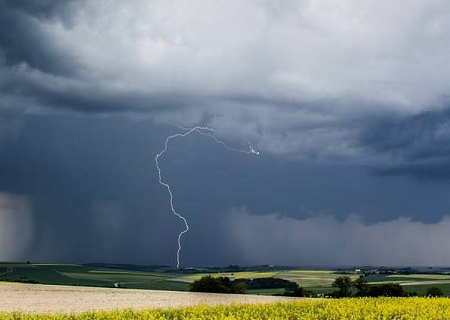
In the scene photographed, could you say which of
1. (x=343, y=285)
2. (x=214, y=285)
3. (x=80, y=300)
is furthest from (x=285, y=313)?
(x=214, y=285)

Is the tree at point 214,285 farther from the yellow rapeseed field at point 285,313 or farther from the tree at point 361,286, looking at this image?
the yellow rapeseed field at point 285,313

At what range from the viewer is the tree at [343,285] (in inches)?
1319

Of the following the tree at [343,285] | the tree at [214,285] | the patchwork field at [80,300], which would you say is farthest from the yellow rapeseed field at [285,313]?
the tree at [214,285]

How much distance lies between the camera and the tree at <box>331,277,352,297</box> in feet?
110

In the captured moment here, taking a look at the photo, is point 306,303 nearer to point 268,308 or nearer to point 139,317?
point 268,308

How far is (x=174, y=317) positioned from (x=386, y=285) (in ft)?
76.0

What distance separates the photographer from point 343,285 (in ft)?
113

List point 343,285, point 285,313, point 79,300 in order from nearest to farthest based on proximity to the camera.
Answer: point 285,313 < point 79,300 < point 343,285

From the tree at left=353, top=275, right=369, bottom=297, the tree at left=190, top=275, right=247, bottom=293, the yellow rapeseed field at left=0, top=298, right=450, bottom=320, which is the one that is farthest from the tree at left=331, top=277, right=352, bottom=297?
the yellow rapeseed field at left=0, top=298, right=450, bottom=320

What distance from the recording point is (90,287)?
4025 centimetres

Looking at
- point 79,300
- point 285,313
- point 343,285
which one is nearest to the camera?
point 285,313

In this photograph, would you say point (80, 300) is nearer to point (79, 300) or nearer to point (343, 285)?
point (79, 300)

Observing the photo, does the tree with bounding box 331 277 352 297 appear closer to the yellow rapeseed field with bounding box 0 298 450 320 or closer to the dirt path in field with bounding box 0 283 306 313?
the dirt path in field with bounding box 0 283 306 313

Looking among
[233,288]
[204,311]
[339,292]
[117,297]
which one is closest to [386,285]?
[339,292]
